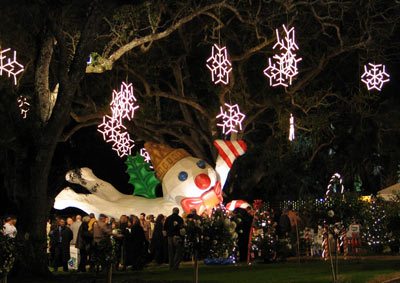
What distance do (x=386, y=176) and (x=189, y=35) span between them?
15375 millimetres

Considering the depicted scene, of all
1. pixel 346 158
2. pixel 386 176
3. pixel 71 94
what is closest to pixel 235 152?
pixel 71 94

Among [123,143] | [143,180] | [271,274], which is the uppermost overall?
[123,143]

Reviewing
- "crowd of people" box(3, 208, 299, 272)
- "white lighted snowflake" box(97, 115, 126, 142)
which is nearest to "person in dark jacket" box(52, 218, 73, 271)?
"crowd of people" box(3, 208, 299, 272)

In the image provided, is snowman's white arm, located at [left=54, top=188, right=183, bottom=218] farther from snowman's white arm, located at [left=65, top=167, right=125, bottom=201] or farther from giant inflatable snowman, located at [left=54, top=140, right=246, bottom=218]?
snowman's white arm, located at [left=65, top=167, right=125, bottom=201]

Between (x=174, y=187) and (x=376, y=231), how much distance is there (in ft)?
23.7

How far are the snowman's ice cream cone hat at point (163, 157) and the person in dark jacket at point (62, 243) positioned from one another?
4.81 metres

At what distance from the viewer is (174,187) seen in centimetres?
2456

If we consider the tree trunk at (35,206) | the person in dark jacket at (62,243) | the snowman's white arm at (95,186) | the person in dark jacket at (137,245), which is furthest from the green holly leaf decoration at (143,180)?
the tree trunk at (35,206)

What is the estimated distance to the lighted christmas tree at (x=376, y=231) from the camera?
2238 centimetres

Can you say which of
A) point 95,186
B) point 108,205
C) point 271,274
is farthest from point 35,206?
point 108,205

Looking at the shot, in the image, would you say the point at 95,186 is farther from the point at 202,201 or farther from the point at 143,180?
the point at 202,201

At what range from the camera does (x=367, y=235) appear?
23.3 m

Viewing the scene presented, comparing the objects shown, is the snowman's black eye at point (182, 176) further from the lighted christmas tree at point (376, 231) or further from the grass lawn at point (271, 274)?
the lighted christmas tree at point (376, 231)

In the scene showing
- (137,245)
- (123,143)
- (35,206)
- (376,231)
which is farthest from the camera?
(123,143)
